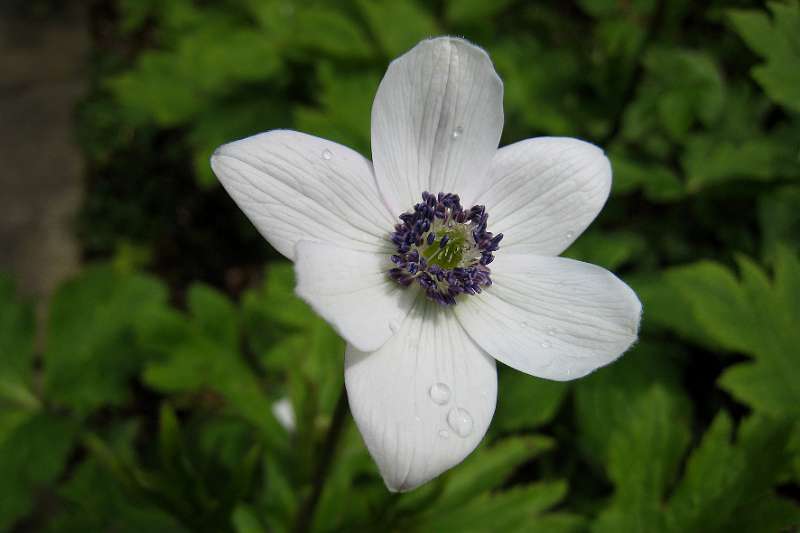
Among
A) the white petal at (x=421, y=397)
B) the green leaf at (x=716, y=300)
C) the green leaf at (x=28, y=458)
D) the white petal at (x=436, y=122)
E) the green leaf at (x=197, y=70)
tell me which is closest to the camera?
the white petal at (x=421, y=397)

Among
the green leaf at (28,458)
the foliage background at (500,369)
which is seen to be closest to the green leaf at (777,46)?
the foliage background at (500,369)

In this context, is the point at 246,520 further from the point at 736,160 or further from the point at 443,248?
the point at 736,160

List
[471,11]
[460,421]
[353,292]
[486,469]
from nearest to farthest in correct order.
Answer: [460,421] → [353,292] → [486,469] → [471,11]

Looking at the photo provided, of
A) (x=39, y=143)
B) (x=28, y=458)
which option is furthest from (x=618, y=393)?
(x=39, y=143)

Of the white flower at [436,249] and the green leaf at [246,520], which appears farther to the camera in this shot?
the green leaf at [246,520]

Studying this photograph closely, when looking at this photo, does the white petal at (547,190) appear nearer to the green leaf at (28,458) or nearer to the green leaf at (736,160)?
the green leaf at (736,160)

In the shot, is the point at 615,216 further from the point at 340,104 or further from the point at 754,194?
the point at 340,104
